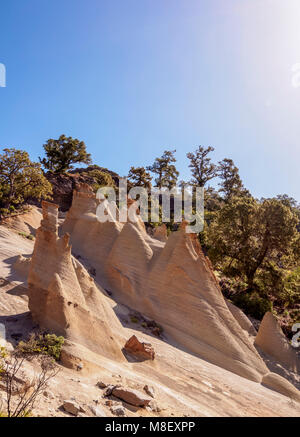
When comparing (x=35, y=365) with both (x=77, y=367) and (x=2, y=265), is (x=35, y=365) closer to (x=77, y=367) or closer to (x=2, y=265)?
(x=77, y=367)

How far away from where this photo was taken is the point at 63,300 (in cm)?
765

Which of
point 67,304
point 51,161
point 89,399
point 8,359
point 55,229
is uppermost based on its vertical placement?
point 51,161

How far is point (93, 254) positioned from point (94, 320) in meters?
7.23

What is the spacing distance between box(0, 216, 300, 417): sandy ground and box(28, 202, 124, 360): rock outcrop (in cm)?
56

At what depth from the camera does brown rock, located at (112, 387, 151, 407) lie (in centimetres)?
536

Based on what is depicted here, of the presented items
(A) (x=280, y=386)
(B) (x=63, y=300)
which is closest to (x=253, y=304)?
(A) (x=280, y=386)

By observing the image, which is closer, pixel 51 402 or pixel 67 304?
pixel 51 402

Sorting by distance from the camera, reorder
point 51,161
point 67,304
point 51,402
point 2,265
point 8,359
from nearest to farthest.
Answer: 1. point 51,402
2. point 8,359
3. point 67,304
4. point 2,265
5. point 51,161

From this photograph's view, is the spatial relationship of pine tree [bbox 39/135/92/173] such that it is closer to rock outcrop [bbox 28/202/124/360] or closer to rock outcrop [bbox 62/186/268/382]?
rock outcrop [bbox 62/186/268/382]

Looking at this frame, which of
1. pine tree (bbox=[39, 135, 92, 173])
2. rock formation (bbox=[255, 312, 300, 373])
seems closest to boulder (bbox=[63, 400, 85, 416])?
rock formation (bbox=[255, 312, 300, 373])

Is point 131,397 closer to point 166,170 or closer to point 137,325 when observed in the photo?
point 137,325

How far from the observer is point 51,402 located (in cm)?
465

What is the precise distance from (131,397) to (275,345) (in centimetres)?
1023
